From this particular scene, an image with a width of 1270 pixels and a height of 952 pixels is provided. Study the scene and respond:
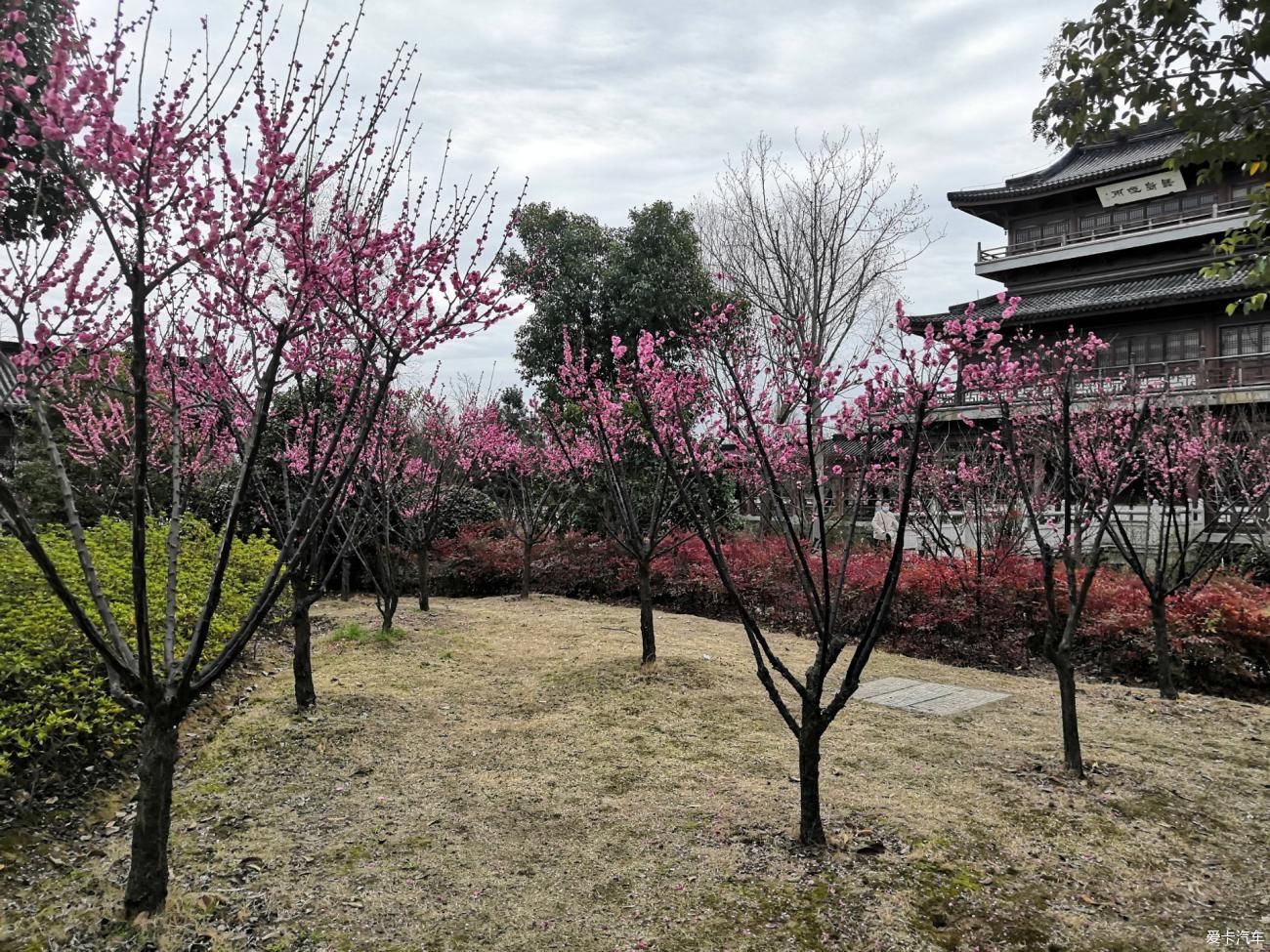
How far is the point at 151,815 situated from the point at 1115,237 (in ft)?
79.8

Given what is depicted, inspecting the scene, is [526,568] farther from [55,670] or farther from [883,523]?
[55,670]

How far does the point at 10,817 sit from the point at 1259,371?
893 inches

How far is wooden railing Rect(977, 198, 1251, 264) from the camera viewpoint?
18984mm

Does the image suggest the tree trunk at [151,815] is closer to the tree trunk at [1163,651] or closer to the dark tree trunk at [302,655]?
the dark tree trunk at [302,655]

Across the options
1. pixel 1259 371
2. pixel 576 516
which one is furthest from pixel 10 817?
pixel 1259 371

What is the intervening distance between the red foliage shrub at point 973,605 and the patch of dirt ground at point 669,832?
0.98 metres

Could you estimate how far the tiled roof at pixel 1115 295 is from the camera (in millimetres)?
17672

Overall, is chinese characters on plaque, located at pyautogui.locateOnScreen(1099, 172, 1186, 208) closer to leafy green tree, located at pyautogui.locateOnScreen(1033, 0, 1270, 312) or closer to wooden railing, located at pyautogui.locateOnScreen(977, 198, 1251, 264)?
wooden railing, located at pyautogui.locateOnScreen(977, 198, 1251, 264)

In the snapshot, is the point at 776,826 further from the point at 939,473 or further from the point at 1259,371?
the point at 1259,371

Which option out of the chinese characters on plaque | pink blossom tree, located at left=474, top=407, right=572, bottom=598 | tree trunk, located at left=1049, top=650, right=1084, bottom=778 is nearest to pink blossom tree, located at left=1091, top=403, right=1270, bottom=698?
tree trunk, located at left=1049, top=650, right=1084, bottom=778

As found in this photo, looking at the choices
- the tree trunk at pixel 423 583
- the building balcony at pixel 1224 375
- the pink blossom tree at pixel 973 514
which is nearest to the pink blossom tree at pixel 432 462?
the tree trunk at pixel 423 583

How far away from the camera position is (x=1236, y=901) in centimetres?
325

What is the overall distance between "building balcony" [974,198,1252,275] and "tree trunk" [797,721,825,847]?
20.1 metres

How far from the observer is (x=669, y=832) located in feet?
12.6
